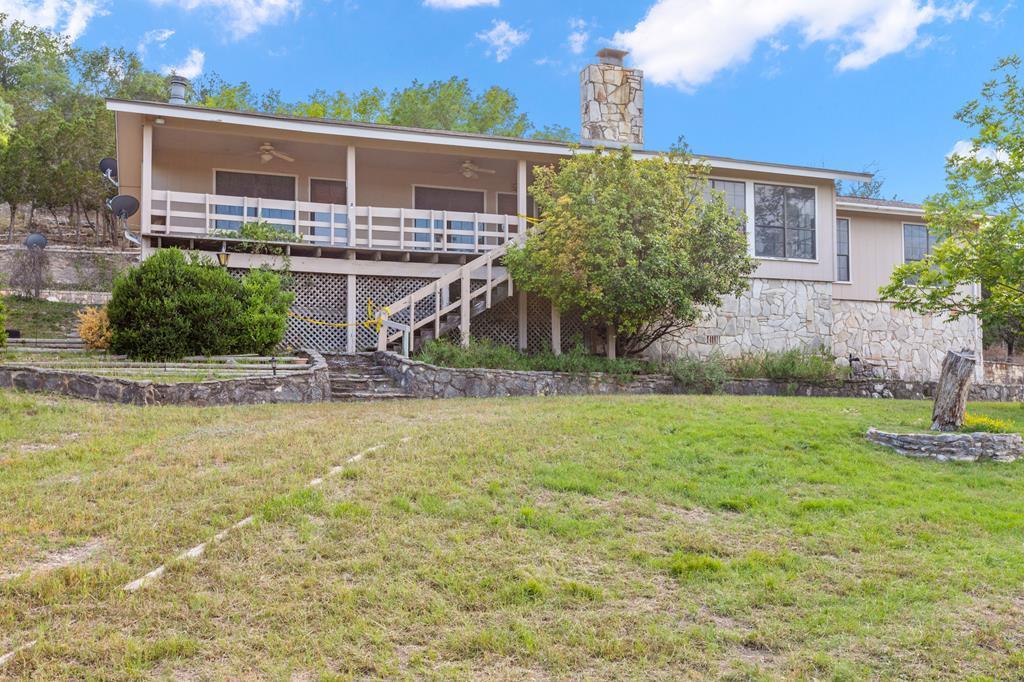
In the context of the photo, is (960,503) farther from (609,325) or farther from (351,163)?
(351,163)

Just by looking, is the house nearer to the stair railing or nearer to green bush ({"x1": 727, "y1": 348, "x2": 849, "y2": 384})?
the stair railing

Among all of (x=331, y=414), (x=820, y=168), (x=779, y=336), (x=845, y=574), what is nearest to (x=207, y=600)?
(x=845, y=574)

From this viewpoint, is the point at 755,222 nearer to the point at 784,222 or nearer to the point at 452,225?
the point at 784,222

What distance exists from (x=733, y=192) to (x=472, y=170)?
5859 mm

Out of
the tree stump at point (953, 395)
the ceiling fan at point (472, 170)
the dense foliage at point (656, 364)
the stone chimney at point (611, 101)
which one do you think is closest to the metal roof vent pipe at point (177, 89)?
the ceiling fan at point (472, 170)

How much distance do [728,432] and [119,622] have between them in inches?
254

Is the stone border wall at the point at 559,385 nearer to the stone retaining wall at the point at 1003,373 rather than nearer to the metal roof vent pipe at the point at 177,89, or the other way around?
the stone retaining wall at the point at 1003,373

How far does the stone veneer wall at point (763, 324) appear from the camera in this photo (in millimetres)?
17172

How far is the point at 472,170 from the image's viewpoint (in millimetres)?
18188

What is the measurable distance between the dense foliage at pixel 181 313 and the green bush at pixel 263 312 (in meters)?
0.02

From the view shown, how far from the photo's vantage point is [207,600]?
4500 millimetres

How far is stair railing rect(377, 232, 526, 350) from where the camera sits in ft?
46.1

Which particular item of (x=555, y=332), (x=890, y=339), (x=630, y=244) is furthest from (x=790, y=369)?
(x=890, y=339)

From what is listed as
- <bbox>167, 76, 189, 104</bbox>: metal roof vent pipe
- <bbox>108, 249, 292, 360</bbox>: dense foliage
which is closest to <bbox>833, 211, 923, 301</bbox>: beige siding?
<bbox>108, 249, 292, 360</bbox>: dense foliage
